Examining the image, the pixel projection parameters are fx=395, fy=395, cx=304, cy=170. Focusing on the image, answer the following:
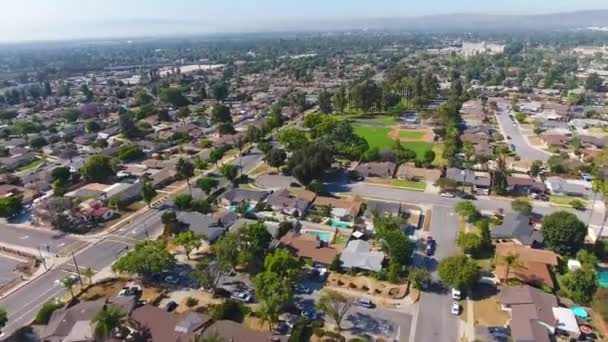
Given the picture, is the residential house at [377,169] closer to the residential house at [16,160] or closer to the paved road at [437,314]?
the paved road at [437,314]

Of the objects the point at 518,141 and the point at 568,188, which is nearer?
the point at 568,188

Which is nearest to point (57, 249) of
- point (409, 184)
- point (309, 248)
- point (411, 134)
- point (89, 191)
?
point (89, 191)

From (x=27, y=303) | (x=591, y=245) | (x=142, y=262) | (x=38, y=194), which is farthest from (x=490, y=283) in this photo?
(x=38, y=194)

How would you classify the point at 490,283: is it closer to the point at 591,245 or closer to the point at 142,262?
the point at 591,245

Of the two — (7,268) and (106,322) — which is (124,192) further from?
(106,322)

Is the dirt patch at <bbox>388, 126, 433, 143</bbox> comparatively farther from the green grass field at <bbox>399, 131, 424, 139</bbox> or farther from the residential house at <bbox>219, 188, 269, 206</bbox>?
the residential house at <bbox>219, 188, 269, 206</bbox>

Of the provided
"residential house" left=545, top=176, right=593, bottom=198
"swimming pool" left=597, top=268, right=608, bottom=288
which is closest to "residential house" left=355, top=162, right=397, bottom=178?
"residential house" left=545, top=176, right=593, bottom=198
